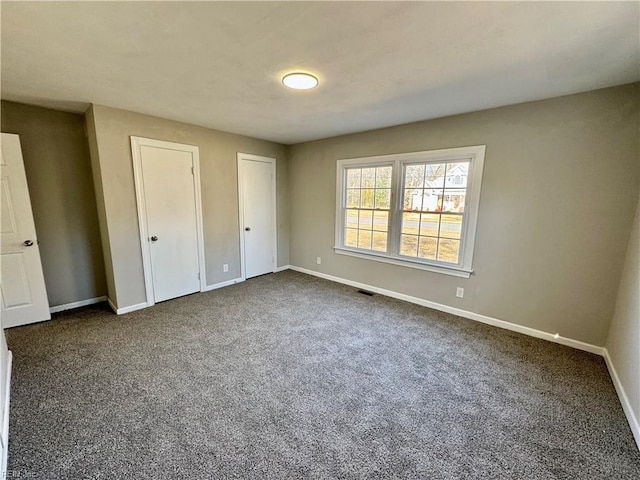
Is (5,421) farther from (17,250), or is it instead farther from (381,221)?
(381,221)

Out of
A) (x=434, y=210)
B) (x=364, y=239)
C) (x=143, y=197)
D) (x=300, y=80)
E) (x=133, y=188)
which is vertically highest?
(x=300, y=80)

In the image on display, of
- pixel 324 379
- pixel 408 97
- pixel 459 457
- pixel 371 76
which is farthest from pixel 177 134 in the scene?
pixel 459 457

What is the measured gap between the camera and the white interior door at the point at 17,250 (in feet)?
8.68

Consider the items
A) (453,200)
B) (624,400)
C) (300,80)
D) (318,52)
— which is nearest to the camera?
(318,52)

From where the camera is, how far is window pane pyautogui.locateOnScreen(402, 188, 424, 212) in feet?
11.3

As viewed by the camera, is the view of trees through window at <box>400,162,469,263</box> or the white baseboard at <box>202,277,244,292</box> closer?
the view of trees through window at <box>400,162,469,263</box>

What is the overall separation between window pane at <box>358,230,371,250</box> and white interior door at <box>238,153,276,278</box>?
164 cm

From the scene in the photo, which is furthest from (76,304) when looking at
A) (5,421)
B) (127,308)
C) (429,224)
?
(429,224)

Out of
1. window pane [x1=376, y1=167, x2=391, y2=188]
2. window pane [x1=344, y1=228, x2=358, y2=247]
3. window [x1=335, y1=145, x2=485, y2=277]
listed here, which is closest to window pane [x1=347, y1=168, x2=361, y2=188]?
window [x1=335, y1=145, x2=485, y2=277]

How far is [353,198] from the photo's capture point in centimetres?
417

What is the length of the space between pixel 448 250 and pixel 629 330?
5.20 feet

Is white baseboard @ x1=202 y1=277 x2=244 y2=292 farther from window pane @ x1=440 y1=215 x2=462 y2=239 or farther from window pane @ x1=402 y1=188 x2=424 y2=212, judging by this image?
window pane @ x1=440 y1=215 x2=462 y2=239

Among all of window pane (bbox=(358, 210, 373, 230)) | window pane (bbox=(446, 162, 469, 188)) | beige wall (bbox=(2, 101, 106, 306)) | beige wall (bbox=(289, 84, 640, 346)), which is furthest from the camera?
window pane (bbox=(358, 210, 373, 230))

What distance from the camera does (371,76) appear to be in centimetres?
207
